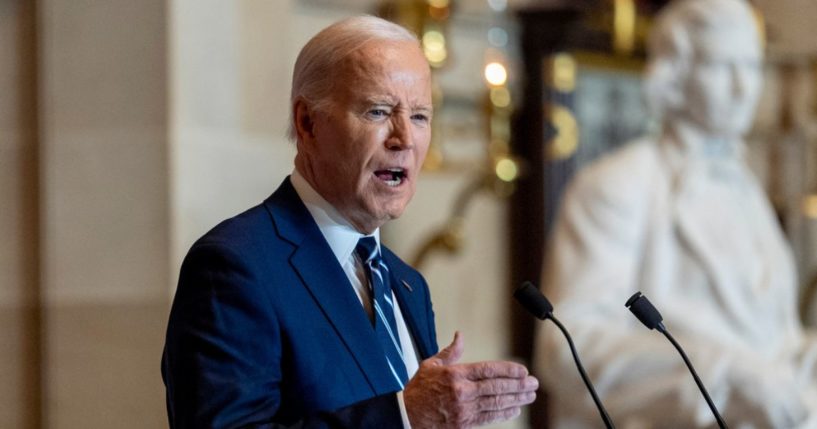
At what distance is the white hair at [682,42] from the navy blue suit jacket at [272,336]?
8.84 feet

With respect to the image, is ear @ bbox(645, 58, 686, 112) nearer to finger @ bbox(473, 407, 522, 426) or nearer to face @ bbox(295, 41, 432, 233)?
face @ bbox(295, 41, 432, 233)

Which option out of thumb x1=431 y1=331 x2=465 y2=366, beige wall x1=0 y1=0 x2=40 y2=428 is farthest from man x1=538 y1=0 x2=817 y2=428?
thumb x1=431 y1=331 x2=465 y2=366

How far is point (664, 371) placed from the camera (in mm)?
4406

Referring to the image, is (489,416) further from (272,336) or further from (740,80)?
(740,80)

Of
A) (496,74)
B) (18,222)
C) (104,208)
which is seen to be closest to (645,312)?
(104,208)

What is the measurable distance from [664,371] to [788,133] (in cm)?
283

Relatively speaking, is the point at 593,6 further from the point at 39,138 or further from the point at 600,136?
the point at 39,138

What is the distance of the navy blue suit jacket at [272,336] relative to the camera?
Answer: 2070 millimetres

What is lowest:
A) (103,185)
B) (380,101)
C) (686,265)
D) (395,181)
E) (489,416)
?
(686,265)

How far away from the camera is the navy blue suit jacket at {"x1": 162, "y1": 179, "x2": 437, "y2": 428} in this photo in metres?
2.07

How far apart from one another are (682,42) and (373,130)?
2.80 metres

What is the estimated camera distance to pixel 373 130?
2268 millimetres

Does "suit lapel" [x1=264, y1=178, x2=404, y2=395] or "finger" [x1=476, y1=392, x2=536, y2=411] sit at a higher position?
"suit lapel" [x1=264, y1=178, x2=404, y2=395]

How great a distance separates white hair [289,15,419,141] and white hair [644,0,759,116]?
2.65 m
